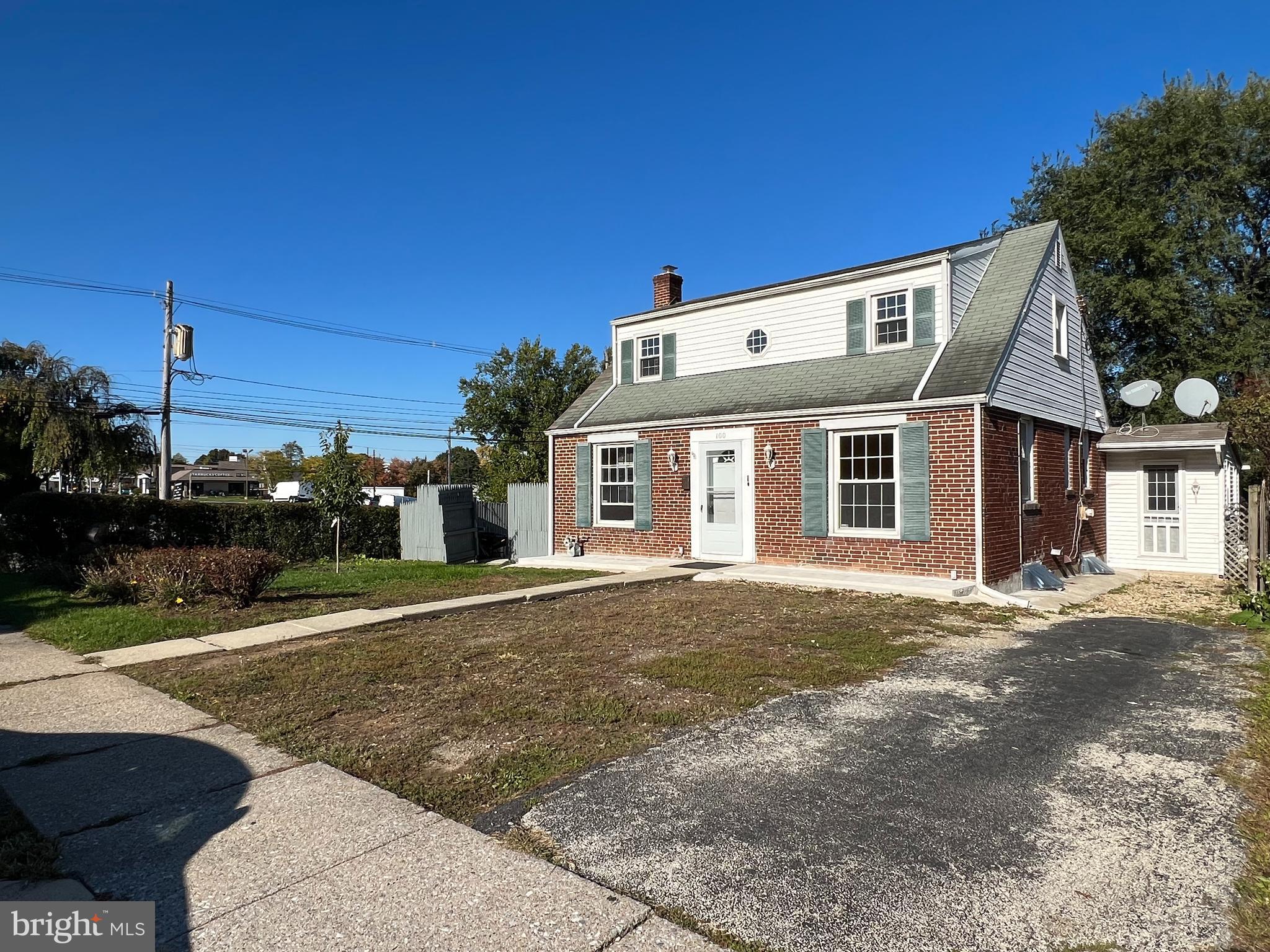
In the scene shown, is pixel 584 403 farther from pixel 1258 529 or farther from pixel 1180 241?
pixel 1180 241

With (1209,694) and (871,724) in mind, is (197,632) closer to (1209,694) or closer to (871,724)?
(871,724)

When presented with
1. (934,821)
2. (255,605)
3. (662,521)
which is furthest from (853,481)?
(934,821)

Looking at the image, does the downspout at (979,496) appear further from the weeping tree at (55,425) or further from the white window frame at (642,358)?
the weeping tree at (55,425)

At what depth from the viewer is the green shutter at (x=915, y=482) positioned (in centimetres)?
1172

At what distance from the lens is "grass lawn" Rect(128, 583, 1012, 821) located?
14.0 feet

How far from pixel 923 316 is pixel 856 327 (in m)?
1.22

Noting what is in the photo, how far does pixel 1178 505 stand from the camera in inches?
607

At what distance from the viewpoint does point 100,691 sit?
19.0 feet

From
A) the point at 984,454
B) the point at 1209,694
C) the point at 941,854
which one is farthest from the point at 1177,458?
the point at 941,854

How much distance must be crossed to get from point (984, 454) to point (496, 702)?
894 centimetres

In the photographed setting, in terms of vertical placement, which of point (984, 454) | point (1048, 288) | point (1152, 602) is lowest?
point (1152, 602)

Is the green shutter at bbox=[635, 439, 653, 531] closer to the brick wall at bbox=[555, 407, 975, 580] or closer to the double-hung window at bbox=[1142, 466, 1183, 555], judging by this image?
the brick wall at bbox=[555, 407, 975, 580]

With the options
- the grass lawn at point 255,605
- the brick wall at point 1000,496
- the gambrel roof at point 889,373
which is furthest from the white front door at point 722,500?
the brick wall at point 1000,496

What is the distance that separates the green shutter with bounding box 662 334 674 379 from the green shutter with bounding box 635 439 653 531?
7.37 ft
